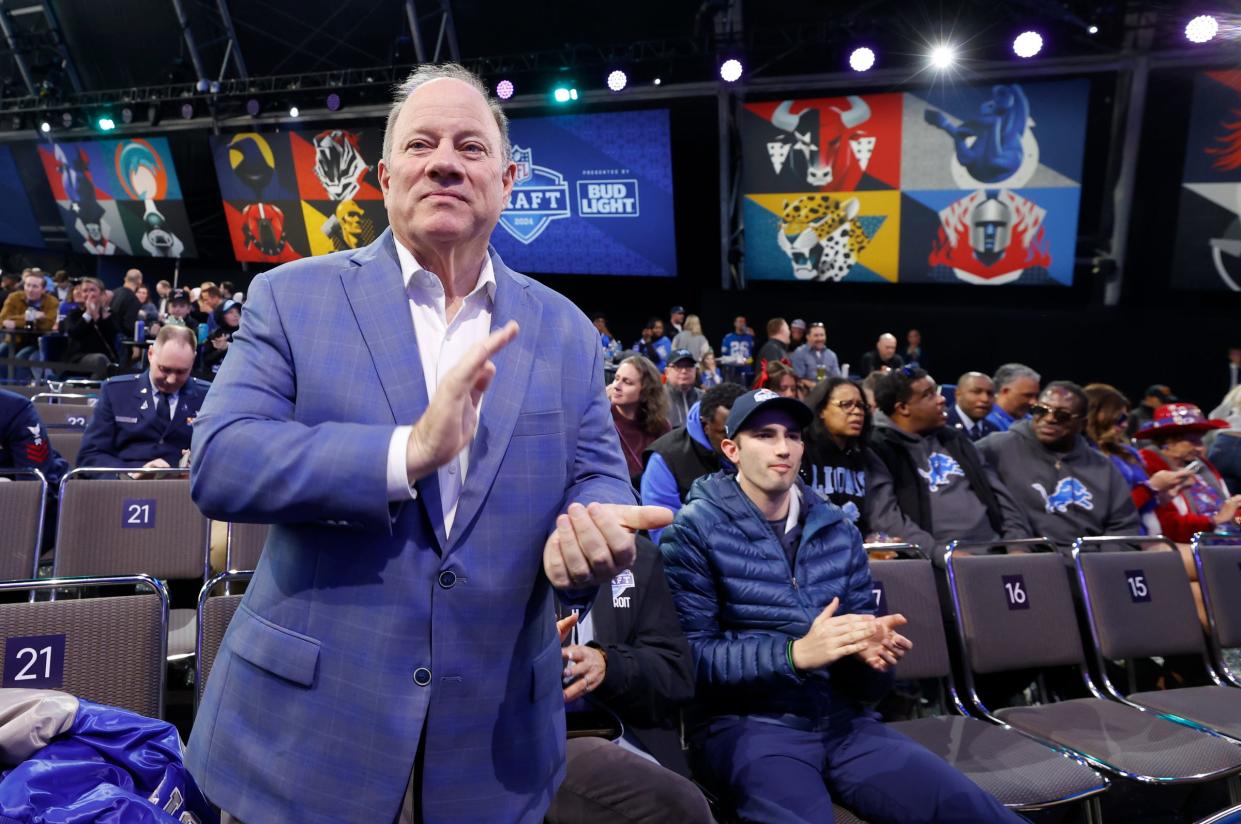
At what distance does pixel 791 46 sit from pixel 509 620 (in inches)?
436

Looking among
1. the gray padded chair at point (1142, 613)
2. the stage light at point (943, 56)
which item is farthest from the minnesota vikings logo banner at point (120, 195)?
the gray padded chair at point (1142, 613)

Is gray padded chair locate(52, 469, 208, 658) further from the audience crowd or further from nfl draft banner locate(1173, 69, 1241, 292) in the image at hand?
nfl draft banner locate(1173, 69, 1241, 292)

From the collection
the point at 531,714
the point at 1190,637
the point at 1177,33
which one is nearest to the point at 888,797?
the point at 531,714

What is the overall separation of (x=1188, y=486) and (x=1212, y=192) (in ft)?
22.2

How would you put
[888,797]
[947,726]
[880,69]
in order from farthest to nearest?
[880,69] < [947,726] < [888,797]

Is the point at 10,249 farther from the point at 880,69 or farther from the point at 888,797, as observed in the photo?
the point at 888,797

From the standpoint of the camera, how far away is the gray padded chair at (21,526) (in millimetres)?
3205

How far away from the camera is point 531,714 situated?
3.76 ft

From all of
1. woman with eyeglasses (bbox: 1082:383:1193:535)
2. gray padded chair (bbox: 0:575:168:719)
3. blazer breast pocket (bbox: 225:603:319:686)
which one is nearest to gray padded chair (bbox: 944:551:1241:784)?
woman with eyeglasses (bbox: 1082:383:1193:535)

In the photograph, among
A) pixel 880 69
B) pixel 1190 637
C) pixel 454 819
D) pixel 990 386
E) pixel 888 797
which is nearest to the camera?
pixel 454 819

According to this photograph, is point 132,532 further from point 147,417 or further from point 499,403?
point 499,403

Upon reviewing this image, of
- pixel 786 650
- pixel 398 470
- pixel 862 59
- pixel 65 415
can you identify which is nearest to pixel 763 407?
pixel 786 650

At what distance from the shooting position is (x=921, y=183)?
10797 millimetres

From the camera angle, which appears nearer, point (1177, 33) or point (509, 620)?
point (509, 620)
